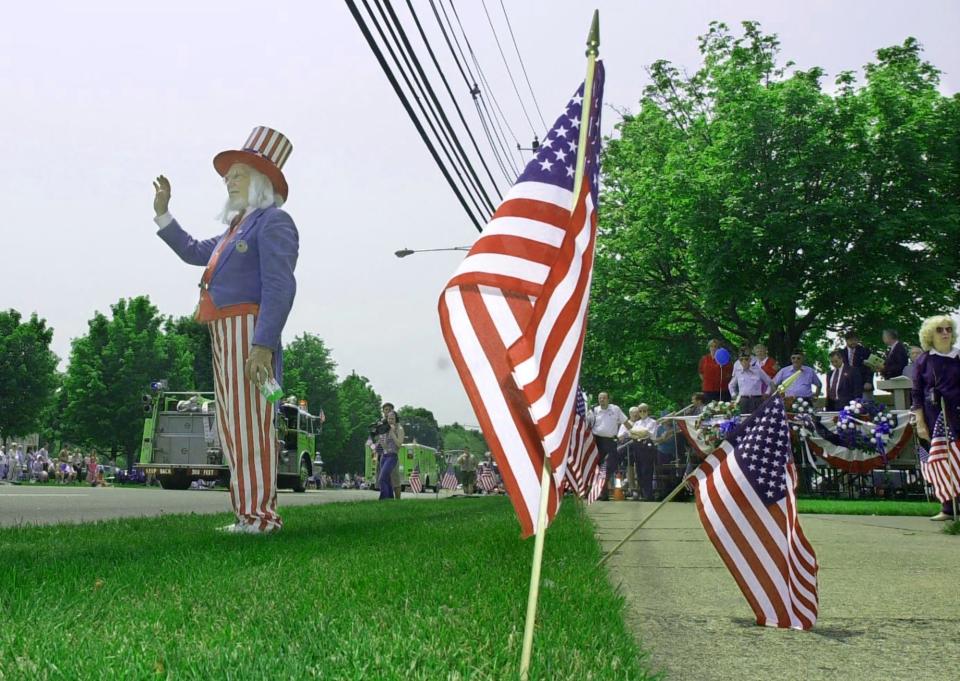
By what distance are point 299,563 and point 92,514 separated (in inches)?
256

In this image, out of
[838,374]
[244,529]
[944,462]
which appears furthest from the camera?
[838,374]

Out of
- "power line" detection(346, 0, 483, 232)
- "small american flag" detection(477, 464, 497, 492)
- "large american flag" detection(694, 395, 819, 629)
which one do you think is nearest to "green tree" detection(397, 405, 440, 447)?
"small american flag" detection(477, 464, 497, 492)

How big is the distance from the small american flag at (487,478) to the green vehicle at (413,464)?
8.22 meters

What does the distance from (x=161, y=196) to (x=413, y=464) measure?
44780 mm

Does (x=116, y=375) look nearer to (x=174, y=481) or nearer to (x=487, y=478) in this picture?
(x=487, y=478)

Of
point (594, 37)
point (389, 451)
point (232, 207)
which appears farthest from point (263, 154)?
point (389, 451)

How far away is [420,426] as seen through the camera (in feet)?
419

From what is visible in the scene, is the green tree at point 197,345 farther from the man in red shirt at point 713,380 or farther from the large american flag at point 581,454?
the large american flag at point 581,454

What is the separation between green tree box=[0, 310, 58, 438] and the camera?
54.0m

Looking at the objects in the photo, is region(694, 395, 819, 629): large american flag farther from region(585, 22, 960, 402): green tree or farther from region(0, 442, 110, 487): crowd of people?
region(0, 442, 110, 487): crowd of people

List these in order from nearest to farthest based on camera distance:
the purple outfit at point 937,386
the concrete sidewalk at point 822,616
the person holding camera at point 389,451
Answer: the concrete sidewalk at point 822,616 → the purple outfit at point 937,386 → the person holding camera at point 389,451

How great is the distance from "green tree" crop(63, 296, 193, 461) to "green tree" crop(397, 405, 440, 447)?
37.9 metres

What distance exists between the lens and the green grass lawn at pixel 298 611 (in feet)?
7.97

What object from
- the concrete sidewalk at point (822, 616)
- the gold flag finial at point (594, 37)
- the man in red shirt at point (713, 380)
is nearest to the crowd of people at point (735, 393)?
the man in red shirt at point (713, 380)
